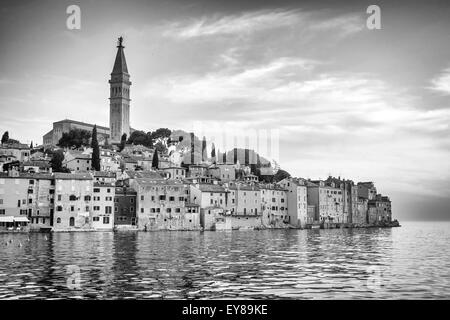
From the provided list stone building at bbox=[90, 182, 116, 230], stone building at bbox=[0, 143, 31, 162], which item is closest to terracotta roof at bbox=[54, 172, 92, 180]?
stone building at bbox=[90, 182, 116, 230]

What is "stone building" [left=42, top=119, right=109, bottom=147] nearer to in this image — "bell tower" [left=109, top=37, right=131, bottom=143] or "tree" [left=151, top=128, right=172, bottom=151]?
"bell tower" [left=109, top=37, right=131, bottom=143]

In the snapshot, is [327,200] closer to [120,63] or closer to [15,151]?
[15,151]

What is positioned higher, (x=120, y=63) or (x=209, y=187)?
(x=120, y=63)

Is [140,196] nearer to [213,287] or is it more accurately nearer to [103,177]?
[103,177]

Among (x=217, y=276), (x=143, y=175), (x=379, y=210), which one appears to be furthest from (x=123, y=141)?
(x=217, y=276)

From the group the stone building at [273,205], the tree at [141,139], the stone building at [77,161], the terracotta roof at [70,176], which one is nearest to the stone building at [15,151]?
the stone building at [77,161]

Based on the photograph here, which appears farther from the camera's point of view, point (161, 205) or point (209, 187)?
point (209, 187)

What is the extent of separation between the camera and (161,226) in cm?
4816

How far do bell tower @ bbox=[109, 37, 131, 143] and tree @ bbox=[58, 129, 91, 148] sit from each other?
38.0 feet

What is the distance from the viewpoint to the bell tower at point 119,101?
8356 centimetres

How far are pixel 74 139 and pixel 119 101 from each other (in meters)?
16.1

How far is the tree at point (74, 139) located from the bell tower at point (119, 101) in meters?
11.6

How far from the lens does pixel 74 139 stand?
70125 mm
